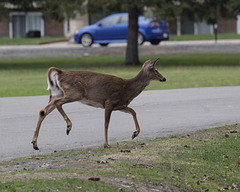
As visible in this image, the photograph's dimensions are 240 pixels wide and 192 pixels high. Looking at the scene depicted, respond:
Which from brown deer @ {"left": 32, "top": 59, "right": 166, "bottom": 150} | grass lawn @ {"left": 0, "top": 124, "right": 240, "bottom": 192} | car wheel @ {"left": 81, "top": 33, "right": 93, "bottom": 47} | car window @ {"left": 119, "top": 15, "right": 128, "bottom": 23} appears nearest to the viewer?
grass lawn @ {"left": 0, "top": 124, "right": 240, "bottom": 192}

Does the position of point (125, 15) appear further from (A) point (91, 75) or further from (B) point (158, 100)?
(A) point (91, 75)

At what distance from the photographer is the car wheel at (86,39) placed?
37.7 meters

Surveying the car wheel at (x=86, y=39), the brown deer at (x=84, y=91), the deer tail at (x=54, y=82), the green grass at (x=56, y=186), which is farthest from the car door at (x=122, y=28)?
the green grass at (x=56, y=186)

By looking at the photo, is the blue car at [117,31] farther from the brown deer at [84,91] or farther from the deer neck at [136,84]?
the brown deer at [84,91]

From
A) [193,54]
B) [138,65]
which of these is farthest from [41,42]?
[138,65]

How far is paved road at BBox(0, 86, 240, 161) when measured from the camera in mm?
10727

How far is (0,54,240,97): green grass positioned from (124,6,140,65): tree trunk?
2.06 feet

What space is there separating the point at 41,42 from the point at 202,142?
116 feet

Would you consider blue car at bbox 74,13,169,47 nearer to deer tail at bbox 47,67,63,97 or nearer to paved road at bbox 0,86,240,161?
paved road at bbox 0,86,240,161

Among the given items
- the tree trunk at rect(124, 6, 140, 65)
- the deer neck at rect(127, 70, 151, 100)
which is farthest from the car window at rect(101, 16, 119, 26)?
the deer neck at rect(127, 70, 151, 100)

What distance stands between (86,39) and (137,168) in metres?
30.0

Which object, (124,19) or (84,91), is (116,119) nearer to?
(84,91)

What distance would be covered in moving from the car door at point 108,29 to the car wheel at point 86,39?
0.46 meters

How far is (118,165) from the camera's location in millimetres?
8305
